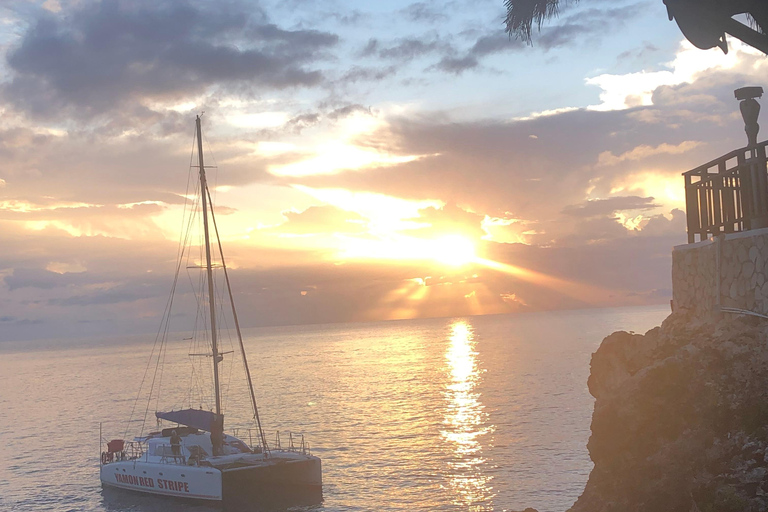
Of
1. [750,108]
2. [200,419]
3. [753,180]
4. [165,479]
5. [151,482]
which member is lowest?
[151,482]

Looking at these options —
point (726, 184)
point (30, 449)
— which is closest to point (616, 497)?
point (726, 184)

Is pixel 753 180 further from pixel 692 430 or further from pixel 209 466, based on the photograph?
pixel 209 466

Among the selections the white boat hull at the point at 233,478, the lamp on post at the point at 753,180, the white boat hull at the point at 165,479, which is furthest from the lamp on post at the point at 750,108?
the white boat hull at the point at 165,479

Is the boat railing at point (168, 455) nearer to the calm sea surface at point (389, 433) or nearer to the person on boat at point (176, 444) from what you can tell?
the person on boat at point (176, 444)

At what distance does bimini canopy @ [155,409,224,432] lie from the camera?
38.5 metres

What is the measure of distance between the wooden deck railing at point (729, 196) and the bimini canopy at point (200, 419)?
1124 inches

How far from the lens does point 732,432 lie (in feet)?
43.0

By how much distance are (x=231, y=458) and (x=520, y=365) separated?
8706cm

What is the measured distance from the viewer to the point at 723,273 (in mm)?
15703

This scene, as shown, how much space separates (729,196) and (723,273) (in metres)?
2.05

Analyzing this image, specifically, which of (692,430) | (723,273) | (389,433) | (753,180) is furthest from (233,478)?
(753,180)

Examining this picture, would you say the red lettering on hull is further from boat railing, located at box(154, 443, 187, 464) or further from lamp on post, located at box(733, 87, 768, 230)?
lamp on post, located at box(733, 87, 768, 230)

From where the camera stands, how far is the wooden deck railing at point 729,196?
49.5 ft

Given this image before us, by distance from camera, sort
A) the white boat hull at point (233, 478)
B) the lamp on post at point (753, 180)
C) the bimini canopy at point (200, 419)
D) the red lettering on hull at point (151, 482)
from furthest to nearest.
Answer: the bimini canopy at point (200, 419) → the red lettering on hull at point (151, 482) → the white boat hull at point (233, 478) → the lamp on post at point (753, 180)
